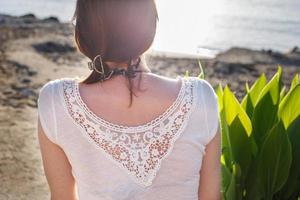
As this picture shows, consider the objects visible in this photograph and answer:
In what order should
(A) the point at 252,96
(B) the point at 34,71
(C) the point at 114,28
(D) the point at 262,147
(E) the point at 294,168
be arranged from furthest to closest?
1. (B) the point at 34,71
2. (A) the point at 252,96
3. (E) the point at 294,168
4. (D) the point at 262,147
5. (C) the point at 114,28

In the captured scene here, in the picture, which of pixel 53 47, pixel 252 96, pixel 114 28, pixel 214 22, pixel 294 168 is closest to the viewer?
pixel 114 28

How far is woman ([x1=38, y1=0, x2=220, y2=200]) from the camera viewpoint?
1683 mm

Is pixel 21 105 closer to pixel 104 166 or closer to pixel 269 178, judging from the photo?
pixel 269 178

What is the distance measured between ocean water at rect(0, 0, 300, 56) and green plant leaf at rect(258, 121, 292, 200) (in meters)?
6.44

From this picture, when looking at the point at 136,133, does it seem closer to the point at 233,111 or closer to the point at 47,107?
the point at 47,107

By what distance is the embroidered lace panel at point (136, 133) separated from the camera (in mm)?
1687

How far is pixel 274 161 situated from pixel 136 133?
2.66ft

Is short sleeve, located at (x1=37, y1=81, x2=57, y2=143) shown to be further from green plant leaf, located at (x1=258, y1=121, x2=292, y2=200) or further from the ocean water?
the ocean water

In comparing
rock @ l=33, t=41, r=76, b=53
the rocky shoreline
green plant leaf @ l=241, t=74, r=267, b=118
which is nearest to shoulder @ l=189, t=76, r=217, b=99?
green plant leaf @ l=241, t=74, r=267, b=118

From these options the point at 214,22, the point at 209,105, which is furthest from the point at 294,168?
the point at 214,22

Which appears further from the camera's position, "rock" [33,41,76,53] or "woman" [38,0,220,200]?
"rock" [33,41,76,53]

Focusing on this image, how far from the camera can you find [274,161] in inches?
91.2

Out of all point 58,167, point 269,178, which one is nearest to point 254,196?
point 269,178

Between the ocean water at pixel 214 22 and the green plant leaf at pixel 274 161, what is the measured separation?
6.44 meters
